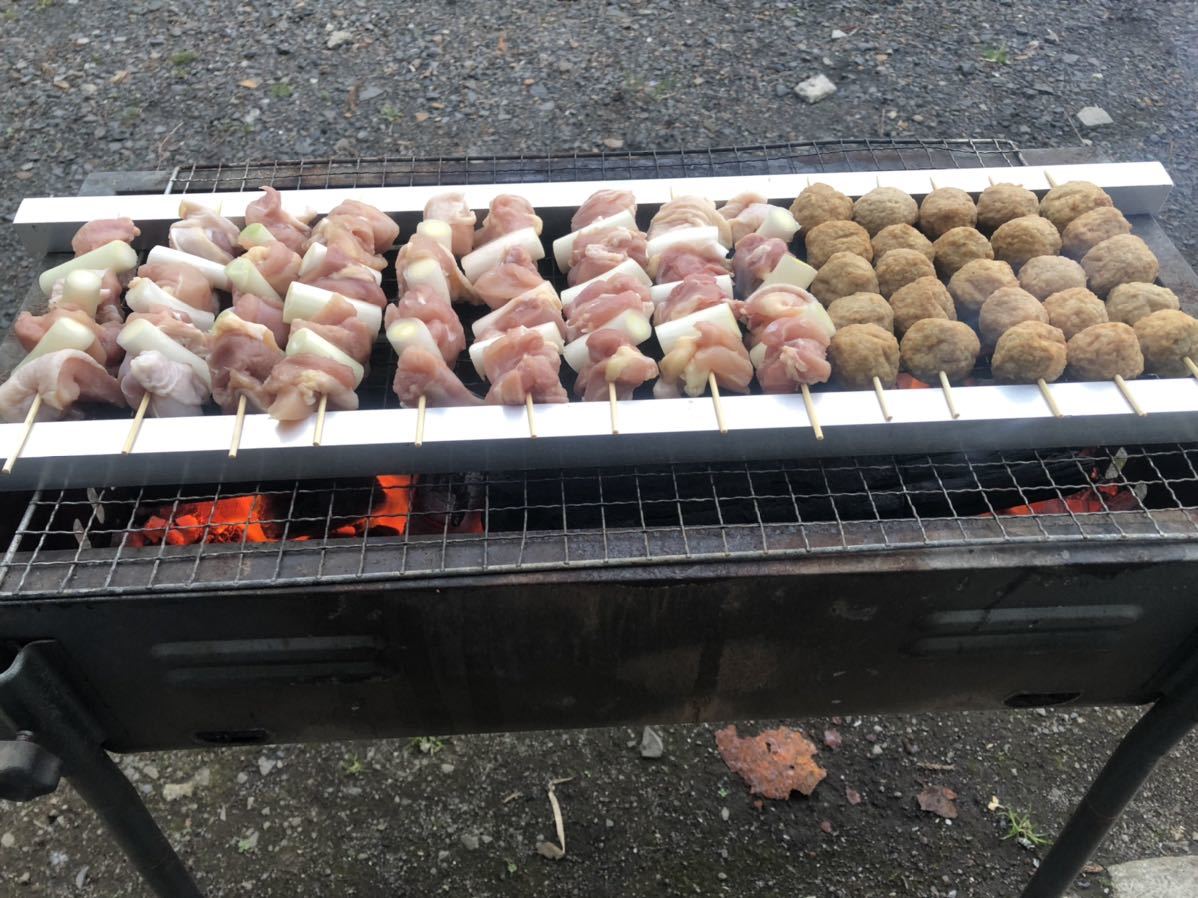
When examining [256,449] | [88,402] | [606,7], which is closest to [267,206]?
[88,402]

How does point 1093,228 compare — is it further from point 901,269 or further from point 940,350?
point 940,350

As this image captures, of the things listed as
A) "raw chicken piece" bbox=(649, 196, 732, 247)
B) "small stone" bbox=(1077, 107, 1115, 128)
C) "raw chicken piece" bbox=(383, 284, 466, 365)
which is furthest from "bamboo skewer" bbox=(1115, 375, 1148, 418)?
"small stone" bbox=(1077, 107, 1115, 128)

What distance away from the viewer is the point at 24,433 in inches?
81.8

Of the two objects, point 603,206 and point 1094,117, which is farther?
point 1094,117

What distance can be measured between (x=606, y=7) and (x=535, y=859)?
6.69 m

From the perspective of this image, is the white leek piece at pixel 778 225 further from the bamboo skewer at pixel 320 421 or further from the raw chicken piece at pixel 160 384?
the raw chicken piece at pixel 160 384

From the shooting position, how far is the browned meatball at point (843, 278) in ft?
8.38

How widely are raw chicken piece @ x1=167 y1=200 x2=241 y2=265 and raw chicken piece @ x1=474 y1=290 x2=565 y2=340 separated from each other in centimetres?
90

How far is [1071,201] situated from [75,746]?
3337 millimetres

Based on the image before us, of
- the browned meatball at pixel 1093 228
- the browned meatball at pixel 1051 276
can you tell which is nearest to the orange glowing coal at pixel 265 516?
the browned meatball at pixel 1051 276

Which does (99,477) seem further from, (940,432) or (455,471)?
(940,432)

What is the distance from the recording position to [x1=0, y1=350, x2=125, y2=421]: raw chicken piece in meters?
2.18

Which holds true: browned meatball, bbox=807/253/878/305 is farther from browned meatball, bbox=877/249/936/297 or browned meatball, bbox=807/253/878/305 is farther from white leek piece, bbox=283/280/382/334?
white leek piece, bbox=283/280/382/334

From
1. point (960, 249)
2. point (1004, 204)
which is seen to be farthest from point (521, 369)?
point (1004, 204)
